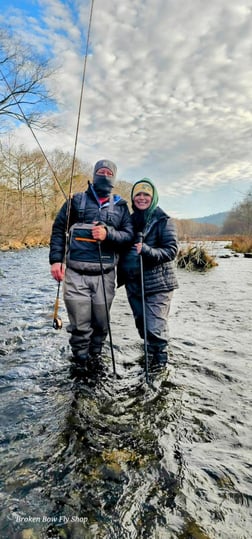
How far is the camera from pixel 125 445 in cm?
253

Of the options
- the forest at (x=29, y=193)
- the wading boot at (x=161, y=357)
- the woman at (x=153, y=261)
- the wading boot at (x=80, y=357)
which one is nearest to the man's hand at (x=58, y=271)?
the woman at (x=153, y=261)

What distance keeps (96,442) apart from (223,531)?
1113 millimetres

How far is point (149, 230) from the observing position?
392 cm

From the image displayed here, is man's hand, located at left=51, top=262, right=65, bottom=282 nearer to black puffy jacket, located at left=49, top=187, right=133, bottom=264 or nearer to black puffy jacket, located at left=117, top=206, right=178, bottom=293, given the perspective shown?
black puffy jacket, located at left=49, top=187, right=133, bottom=264

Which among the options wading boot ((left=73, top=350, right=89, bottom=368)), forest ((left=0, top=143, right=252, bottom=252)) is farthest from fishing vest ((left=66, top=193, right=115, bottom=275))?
forest ((left=0, top=143, right=252, bottom=252))

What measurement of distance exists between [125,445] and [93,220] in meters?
2.39

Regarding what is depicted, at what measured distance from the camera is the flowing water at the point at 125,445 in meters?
1.89

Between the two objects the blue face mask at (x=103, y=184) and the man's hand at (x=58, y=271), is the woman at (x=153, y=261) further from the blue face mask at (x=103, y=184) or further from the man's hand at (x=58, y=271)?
the man's hand at (x=58, y=271)

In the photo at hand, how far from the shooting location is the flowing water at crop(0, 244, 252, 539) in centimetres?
189

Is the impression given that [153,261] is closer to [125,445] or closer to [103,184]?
[103,184]

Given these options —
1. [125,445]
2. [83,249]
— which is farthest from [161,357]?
[83,249]

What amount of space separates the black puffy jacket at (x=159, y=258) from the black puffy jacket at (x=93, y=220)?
0.26 m

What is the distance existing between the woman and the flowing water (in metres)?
0.57

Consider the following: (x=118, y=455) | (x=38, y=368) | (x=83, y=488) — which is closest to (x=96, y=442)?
(x=118, y=455)
